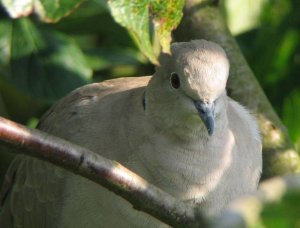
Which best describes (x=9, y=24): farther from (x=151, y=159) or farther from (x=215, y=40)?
(x=151, y=159)

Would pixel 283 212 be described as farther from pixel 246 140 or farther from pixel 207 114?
pixel 246 140

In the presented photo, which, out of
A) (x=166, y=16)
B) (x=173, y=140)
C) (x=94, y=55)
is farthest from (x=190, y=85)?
(x=94, y=55)

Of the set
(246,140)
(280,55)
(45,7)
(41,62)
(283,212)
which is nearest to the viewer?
(283,212)

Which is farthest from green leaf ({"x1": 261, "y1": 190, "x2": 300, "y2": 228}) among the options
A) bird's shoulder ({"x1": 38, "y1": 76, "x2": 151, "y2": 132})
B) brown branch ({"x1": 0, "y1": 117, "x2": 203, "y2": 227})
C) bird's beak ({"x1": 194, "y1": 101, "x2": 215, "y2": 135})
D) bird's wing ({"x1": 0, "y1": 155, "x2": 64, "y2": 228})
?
bird's wing ({"x1": 0, "y1": 155, "x2": 64, "y2": 228})

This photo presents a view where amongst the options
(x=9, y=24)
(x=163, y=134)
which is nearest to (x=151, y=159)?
(x=163, y=134)

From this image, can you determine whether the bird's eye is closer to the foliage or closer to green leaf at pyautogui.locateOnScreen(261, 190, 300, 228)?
the foliage

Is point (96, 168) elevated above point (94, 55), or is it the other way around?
point (96, 168)

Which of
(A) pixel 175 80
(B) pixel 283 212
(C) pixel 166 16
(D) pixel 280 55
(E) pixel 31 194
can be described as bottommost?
(E) pixel 31 194
